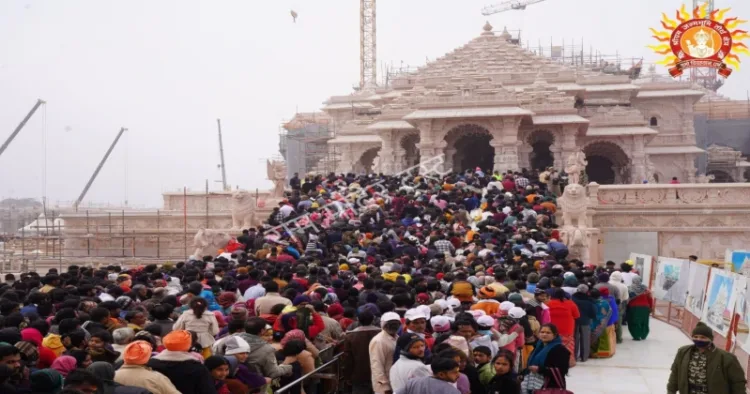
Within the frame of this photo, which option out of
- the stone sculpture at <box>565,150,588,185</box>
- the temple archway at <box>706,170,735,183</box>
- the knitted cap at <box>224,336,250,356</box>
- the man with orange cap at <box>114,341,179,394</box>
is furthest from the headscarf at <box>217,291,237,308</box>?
the temple archway at <box>706,170,735,183</box>

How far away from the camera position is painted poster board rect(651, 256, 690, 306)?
717 inches

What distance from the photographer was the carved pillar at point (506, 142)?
114 feet

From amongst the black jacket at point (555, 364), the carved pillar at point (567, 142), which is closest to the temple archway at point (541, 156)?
the carved pillar at point (567, 142)

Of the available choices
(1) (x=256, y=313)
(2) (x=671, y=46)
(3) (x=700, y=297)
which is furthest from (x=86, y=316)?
(2) (x=671, y=46)

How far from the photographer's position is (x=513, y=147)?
3481 centimetres

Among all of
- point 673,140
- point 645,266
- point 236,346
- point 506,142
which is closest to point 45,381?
point 236,346

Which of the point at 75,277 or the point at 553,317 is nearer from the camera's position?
the point at 553,317

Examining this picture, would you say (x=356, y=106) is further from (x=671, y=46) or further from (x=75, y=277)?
(x=75, y=277)

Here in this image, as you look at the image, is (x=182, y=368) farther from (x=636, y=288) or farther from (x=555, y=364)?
(x=636, y=288)

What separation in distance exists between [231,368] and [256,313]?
9.91 feet

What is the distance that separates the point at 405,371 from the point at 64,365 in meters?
2.78

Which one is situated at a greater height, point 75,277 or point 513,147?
point 513,147

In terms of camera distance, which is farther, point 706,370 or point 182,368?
point 706,370

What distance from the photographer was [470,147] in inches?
1599
